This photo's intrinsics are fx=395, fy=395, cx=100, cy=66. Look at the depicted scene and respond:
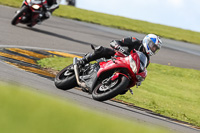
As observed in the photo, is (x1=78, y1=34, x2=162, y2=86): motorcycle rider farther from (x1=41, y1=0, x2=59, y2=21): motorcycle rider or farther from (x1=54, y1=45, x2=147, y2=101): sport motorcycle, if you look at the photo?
(x1=41, y1=0, x2=59, y2=21): motorcycle rider

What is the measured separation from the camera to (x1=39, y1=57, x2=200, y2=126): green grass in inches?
353

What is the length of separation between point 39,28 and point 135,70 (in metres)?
10.6

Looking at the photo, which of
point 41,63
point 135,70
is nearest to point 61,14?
point 41,63

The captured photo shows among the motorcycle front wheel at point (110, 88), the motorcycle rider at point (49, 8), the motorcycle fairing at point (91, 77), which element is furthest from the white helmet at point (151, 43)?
the motorcycle rider at point (49, 8)

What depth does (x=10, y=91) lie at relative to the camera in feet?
14.9

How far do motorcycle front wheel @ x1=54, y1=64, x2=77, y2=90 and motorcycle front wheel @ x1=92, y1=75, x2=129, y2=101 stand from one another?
679mm

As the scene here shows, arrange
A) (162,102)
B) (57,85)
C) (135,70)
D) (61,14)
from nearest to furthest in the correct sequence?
(135,70), (57,85), (162,102), (61,14)

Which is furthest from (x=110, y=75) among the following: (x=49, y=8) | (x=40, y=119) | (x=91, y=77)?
(x=49, y=8)

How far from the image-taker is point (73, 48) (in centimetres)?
1415

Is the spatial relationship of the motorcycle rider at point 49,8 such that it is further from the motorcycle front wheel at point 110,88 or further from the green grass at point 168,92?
the motorcycle front wheel at point 110,88

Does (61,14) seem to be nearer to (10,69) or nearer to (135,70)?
(10,69)

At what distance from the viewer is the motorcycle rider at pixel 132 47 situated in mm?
7090

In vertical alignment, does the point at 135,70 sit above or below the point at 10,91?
below

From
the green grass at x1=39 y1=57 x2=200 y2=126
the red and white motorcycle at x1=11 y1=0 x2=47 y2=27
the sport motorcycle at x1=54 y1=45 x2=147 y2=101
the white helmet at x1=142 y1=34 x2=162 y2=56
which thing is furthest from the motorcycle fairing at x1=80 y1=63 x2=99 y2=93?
the red and white motorcycle at x1=11 y1=0 x2=47 y2=27
